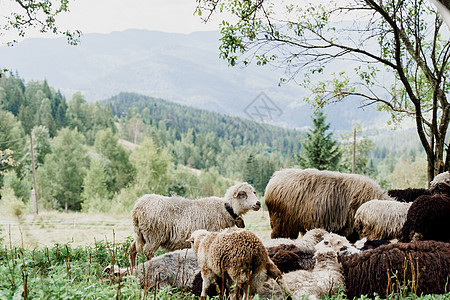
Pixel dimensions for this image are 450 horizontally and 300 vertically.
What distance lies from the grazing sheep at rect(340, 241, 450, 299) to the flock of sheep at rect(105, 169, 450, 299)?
0.01 meters

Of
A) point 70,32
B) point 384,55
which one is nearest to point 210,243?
point 70,32

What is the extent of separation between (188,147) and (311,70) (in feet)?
356

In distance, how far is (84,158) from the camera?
64.6m

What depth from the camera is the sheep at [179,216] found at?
644 centimetres

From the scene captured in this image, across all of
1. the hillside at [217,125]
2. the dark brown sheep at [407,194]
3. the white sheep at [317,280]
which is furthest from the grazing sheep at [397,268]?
the hillside at [217,125]

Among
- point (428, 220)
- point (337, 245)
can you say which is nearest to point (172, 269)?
point (337, 245)

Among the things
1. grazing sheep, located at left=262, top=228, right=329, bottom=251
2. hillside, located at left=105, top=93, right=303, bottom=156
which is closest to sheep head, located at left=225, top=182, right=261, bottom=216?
grazing sheep, located at left=262, top=228, right=329, bottom=251

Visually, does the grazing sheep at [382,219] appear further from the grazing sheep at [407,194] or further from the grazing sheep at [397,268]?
the grazing sheep at [397,268]

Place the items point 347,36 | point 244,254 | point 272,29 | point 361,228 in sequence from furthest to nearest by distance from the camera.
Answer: point 347,36
point 272,29
point 361,228
point 244,254

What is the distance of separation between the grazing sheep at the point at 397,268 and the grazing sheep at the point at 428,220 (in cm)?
118

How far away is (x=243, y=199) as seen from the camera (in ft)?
21.7

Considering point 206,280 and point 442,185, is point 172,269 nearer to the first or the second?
point 206,280

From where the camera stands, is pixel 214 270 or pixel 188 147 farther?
pixel 188 147

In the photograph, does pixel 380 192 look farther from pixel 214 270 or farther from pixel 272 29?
pixel 214 270
